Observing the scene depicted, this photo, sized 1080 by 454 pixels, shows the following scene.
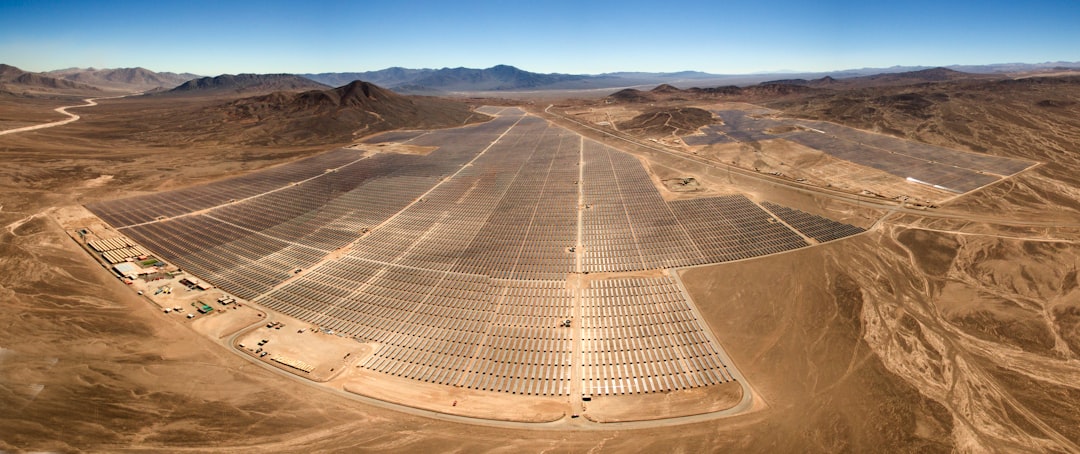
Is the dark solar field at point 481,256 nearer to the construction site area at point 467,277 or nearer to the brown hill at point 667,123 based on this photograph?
the construction site area at point 467,277

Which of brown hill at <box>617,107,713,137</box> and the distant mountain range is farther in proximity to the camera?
brown hill at <box>617,107,713,137</box>

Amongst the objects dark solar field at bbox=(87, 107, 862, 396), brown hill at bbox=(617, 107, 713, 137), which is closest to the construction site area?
dark solar field at bbox=(87, 107, 862, 396)

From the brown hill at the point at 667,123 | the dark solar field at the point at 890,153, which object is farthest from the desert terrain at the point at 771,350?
the brown hill at the point at 667,123

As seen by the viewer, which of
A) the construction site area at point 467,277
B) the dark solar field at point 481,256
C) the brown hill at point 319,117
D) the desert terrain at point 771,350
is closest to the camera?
the desert terrain at point 771,350

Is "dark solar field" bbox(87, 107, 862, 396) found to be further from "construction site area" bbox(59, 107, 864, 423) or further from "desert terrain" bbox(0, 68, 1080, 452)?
"desert terrain" bbox(0, 68, 1080, 452)

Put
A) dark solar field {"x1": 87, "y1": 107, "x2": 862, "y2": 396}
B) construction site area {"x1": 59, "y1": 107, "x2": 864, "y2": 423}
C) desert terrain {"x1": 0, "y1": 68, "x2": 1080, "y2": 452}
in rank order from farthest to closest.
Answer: dark solar field {"x1": 87, "y1": 107, "x2": 862, "y2": 396}, construction site area {"x1": 59, "y1": 107, "x2": 864, "y2": 423}, desert terrain {"x1": 0, "y1": 68, "x2": 1080, "y2": 452}

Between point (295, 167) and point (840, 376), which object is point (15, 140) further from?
point (840, 376)

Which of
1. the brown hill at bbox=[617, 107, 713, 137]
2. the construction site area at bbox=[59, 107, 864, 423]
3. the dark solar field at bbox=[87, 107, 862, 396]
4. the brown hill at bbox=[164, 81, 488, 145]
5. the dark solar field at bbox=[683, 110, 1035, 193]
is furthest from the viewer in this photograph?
the brown hill at bbox=[617, 107, 713, 137]
